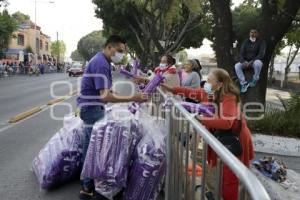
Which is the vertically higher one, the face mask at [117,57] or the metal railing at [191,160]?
the face mask at [117,57]

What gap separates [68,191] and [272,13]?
695 centimetres

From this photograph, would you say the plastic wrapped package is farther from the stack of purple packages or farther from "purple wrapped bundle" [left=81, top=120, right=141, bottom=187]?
the stack of purple packages

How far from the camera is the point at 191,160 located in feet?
12.1

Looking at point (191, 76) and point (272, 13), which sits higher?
point (272, 13)

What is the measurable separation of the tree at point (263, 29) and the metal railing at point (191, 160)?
245 inches

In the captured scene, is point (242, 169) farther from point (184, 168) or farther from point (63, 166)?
point (63, 166)

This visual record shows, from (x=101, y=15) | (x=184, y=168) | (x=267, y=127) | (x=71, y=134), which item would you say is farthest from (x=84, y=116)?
(x=101, y=15)

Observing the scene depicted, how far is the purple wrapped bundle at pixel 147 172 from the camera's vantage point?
471cm

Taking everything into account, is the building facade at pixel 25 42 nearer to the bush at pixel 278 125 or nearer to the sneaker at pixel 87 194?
the bush at pixel 278 125

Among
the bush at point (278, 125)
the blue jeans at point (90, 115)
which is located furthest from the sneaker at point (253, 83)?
the blue jeans at point (90, 115)

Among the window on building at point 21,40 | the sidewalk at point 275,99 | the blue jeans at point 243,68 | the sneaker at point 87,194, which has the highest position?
the window on building at point 21,40

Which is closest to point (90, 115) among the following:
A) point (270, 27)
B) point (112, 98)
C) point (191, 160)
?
point (112, 98)

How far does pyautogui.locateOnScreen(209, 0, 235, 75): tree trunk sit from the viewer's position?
10625 millimetres

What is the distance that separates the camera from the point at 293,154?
8.34 metres
